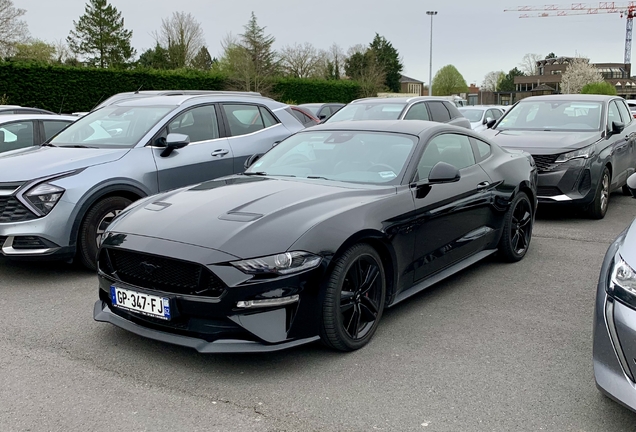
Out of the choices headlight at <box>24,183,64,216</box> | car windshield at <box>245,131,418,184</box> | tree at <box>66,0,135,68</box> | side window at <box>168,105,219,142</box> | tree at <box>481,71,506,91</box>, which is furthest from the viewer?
tree at <box>481,71,506,91</box>

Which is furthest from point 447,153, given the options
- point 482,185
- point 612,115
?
point 612,115

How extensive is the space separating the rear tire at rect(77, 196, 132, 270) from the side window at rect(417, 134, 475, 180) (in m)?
3.00

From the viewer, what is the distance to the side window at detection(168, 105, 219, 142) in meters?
6.92

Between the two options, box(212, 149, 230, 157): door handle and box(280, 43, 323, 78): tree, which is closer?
box(212, 149, 230, 157): door handle

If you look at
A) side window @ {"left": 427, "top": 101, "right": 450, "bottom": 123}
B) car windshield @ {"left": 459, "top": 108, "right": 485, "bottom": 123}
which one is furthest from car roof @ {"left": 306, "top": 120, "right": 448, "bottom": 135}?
car windshield @ {"left": 459, "top": 108, "right": 485, "bottom": 123}

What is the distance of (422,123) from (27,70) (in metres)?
24.0

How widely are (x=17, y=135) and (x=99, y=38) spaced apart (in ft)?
177

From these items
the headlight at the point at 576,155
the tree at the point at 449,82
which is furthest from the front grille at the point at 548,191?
the tree at the point at 449,82

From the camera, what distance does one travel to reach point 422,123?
551 cm

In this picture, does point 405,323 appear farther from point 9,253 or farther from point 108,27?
point 108,27

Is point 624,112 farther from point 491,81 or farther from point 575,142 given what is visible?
point 491,81

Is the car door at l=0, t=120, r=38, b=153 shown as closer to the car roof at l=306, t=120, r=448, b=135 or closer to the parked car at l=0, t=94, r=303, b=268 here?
the parked car at l=0, t=94, r=303, b=268

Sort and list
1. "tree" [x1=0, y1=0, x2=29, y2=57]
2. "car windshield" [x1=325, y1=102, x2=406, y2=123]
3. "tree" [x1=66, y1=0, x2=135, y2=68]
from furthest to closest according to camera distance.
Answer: "tree" [x1=66, y1=0, x2=135, y2=68] < "tree" [x1=0, y1=0, x2=29, y2=57] < "car windshield" [x1=325, y1=102, x2=406, y2=123]

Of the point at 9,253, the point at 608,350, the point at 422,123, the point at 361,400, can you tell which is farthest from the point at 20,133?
the point at 608,350
